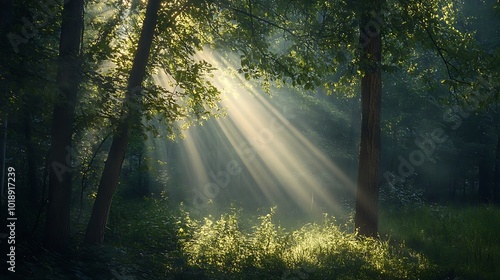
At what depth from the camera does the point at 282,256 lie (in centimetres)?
963

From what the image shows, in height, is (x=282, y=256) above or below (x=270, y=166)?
below

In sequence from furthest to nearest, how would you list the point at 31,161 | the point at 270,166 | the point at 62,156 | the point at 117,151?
the point at 270,166 < the point at 31,161 < the point at 117,151 < the point at 62,156

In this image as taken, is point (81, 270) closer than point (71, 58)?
Yes

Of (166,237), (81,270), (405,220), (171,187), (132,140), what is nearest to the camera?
(81,270)

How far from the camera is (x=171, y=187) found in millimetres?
36344

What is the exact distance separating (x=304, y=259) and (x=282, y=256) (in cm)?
56

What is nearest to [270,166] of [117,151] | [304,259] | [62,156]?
[117,151]

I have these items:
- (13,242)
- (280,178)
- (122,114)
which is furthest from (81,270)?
(280,178)

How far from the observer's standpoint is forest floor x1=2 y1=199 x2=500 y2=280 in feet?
27.1

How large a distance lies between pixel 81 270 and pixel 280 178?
23661 millimetres

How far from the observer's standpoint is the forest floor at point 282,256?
27.1 ft

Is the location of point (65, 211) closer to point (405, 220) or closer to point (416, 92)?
point (405, 220)

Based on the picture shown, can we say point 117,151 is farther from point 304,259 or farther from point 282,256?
point 304,259

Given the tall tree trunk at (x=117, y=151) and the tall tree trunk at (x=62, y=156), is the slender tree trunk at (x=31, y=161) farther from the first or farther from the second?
the tall tree trunk at (x=62, y=156)
